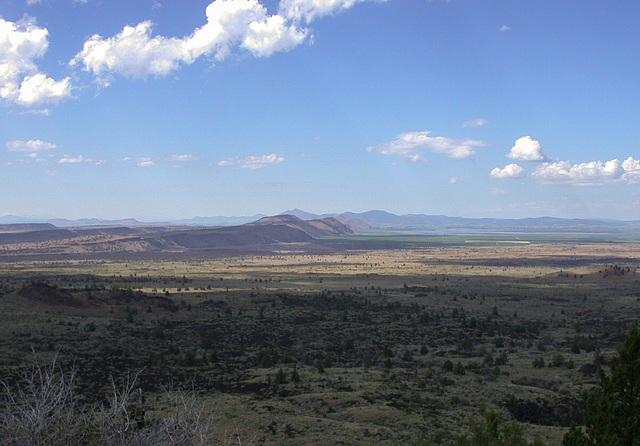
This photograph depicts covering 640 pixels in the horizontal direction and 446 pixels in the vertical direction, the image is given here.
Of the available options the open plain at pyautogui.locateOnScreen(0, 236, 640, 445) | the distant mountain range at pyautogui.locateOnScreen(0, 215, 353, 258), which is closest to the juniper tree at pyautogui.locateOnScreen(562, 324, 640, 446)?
the open plain at pyautogui.locateOnScreen(0, 236, 640, 445)

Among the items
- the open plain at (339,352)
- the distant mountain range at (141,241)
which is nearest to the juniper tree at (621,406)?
Answer: the open plain at (339,352)

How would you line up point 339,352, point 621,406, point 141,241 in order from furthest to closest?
point 141,241 < point 339,352 < point 621,406

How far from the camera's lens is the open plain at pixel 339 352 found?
14875 mm

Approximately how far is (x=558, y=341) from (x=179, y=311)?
82.3ft

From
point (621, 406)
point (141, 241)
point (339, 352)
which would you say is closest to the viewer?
point (621, 406)

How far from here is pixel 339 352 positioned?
80.8 feet

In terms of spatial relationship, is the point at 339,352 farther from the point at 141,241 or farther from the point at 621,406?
the point at 141,241

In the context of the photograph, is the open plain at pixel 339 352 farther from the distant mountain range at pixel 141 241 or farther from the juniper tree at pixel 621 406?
the distant mountain range at pixel 141 241

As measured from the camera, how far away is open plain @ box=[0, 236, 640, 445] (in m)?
14.9

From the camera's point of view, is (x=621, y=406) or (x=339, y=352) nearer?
(x=621, y=406)

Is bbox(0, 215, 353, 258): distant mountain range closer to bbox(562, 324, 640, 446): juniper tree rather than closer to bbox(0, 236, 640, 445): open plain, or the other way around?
bbox(0, 236, 640, 445): open plain

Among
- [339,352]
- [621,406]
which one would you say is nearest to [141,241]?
[339,352]

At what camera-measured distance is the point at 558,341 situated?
2733 cm

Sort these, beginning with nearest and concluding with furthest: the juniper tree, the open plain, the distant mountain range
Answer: the juniper tree, the open plain, the distant mountain range
